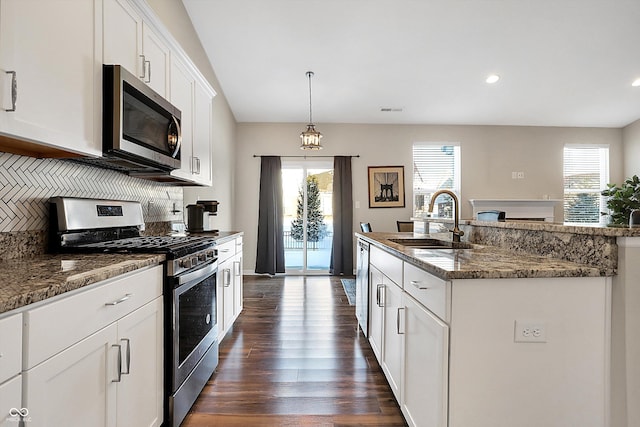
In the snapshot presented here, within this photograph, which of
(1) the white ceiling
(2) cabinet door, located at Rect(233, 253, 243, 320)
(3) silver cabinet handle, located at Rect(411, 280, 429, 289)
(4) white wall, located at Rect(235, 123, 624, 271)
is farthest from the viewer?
(4) white wall, located at Rect(235, 123, 624, 271)

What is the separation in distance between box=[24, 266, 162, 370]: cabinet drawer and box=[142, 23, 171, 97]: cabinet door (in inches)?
51.4

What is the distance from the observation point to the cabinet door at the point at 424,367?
1.15 m

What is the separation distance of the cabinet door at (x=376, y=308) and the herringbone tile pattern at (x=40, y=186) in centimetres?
190

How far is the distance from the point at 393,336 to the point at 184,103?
7.50 ft

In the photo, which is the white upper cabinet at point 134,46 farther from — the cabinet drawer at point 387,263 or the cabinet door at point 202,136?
the cabinet drawer at point 387,263

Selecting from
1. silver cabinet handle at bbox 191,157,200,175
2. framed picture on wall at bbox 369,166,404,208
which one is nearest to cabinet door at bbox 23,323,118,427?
silver cabinet handle at bbox 191,157,200,175

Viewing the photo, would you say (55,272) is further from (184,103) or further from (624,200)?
(624,200)

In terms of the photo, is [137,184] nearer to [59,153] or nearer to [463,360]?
[59,153]

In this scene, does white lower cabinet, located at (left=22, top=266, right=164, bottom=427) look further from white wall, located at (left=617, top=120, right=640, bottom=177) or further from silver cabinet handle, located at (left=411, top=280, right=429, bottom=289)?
white wall, located at (left=617, top=120, right=640, bottom=177)

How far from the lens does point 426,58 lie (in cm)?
414

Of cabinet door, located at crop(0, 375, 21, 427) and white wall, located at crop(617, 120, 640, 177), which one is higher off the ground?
white wall, located at crop(617, 120, 640, 177)

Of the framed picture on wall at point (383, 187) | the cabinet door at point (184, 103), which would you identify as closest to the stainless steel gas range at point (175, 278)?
the cabinet door at point (184, 103)

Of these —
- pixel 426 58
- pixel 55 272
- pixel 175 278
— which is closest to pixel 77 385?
pixel 55 272

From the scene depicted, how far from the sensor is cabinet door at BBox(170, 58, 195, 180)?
2355mm
